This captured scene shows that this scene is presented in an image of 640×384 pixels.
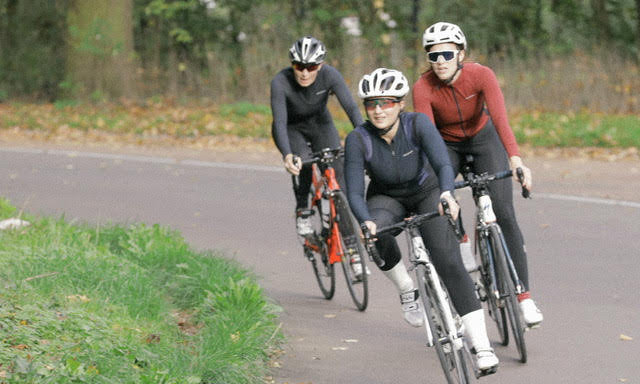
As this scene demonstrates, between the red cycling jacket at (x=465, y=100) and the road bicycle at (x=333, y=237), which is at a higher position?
the red cycling jacket at (x=465, y=100)

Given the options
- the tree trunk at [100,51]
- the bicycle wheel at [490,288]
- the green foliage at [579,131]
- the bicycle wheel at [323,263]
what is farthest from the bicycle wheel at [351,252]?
the tree trunk at [100,51]

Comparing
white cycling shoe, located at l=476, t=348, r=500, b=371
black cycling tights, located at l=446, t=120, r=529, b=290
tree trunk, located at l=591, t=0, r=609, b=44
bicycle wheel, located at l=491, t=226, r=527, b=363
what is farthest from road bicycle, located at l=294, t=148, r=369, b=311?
tree trunk, located at l=591, t=0, r=609, b=44

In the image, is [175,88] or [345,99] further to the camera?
[175,88]

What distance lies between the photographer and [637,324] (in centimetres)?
771

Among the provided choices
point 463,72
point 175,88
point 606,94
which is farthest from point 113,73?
point 463,72

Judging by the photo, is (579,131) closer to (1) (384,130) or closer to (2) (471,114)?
(2) (471,114)

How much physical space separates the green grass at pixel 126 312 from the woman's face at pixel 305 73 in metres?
1.50

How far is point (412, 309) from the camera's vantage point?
7.01 m

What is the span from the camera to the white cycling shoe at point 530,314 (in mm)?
6859

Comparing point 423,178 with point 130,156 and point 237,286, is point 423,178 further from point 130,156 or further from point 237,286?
point 130,156

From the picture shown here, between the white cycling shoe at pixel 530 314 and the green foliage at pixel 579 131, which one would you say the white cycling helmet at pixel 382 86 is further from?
the green foliage at pixel 579 131

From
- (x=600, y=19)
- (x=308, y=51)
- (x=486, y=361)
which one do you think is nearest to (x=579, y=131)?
(x=308, y=51)

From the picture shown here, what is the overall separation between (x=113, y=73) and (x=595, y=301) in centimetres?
1760

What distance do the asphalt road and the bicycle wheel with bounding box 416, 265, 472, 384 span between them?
1.99ft
